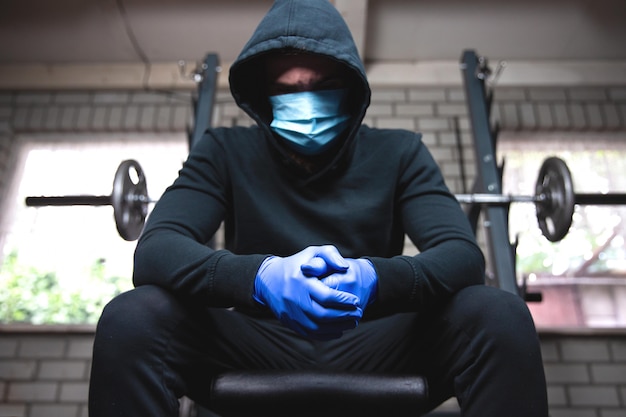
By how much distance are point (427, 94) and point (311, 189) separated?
2.39 meters

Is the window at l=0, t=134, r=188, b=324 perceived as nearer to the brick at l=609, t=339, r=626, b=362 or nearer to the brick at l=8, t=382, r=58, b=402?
the brick at l=8, t=382, r=58, b=402

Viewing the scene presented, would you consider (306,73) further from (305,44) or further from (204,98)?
(204,98)

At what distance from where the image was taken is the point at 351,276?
32.5 inches

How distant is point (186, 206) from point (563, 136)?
292 centimetres

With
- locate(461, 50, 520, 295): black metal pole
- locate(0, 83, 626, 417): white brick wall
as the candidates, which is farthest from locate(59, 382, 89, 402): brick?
Result: locate(461, 50, 520, 295): black metal pole

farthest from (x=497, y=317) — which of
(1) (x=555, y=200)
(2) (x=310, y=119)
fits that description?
(1) (x=555, y=200)

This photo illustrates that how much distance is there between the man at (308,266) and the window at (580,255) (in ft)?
6.32

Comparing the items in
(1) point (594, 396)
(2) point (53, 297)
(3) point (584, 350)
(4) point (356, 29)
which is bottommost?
(1) point (594, 396)

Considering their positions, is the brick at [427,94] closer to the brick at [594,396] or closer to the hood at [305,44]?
the brick at [594,396]

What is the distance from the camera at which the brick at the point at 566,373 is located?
266 centimetres

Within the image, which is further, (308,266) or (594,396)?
(594,396)

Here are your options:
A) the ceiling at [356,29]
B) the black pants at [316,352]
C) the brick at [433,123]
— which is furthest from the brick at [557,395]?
the ceiling at [356,29]

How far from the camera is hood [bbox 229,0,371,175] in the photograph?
1185 millimetres

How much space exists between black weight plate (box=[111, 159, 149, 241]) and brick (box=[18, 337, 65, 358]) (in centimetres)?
136
